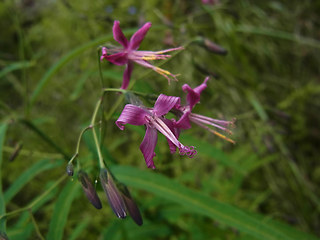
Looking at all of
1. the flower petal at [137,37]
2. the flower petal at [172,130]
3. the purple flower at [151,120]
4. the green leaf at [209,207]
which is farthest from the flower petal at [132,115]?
the green leaf at [209,207]

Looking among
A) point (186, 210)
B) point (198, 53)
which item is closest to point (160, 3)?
point (198, 53)

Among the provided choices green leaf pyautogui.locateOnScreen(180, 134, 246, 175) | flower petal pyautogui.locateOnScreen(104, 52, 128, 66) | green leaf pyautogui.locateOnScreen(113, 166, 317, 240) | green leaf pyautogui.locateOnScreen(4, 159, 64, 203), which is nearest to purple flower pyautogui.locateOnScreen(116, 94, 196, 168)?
flower petal pyautogui.locateOnScreen(104, 52, 128, 66)

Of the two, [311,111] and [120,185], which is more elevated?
[120,185]

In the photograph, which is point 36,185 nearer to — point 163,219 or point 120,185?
point 163,219

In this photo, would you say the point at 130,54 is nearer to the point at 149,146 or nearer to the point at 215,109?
the point at 149,146

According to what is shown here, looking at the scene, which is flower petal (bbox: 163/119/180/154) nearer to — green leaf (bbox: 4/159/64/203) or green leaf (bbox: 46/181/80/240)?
green leaf (bbox: 46/181/80/240)

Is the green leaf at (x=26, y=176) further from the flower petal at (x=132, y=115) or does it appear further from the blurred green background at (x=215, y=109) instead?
the flower petal at (x=132, y=115)
